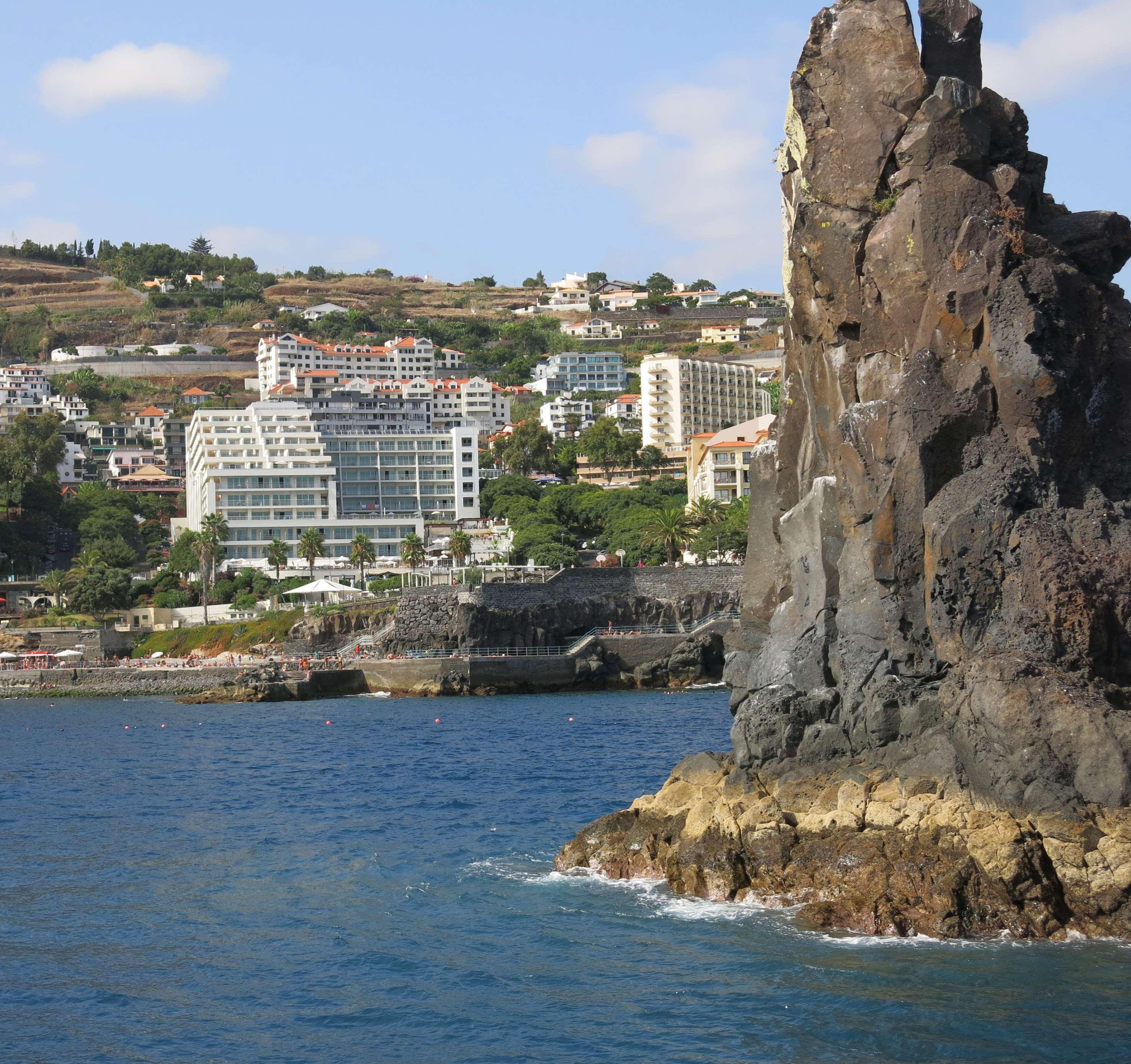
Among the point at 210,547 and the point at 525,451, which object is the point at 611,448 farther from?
the point at 210,547

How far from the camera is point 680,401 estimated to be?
589ft

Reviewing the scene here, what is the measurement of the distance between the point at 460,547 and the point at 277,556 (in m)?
14.3

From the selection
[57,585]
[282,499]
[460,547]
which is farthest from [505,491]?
[57,585]

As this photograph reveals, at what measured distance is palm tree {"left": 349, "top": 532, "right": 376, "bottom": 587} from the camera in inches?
4176

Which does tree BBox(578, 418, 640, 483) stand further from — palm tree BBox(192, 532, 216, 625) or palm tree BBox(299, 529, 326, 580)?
palm tree BBox(192, 532, 216, 625)

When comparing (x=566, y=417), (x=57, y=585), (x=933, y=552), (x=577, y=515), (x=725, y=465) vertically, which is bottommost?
(x=57, y=585)

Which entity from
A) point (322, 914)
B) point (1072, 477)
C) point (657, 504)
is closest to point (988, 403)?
point (1072, 477)

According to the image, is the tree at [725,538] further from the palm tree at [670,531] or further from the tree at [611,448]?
the tree at [611,448]

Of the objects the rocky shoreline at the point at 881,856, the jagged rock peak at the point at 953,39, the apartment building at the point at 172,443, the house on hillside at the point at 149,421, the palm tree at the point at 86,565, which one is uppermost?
the house on hillside at the point at 149,421

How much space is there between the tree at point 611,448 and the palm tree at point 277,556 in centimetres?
5366

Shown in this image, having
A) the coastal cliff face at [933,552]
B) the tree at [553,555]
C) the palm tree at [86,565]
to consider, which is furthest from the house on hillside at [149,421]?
the coastal cliff face at [933,552]

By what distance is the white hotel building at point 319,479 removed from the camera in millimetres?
120688

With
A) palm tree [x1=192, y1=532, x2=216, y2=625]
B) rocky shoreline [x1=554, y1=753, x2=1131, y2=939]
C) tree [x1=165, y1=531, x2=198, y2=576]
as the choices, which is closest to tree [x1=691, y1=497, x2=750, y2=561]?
palm tree [x1=192, y1=532, x2=216, y2=625]

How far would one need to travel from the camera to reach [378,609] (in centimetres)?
8325
